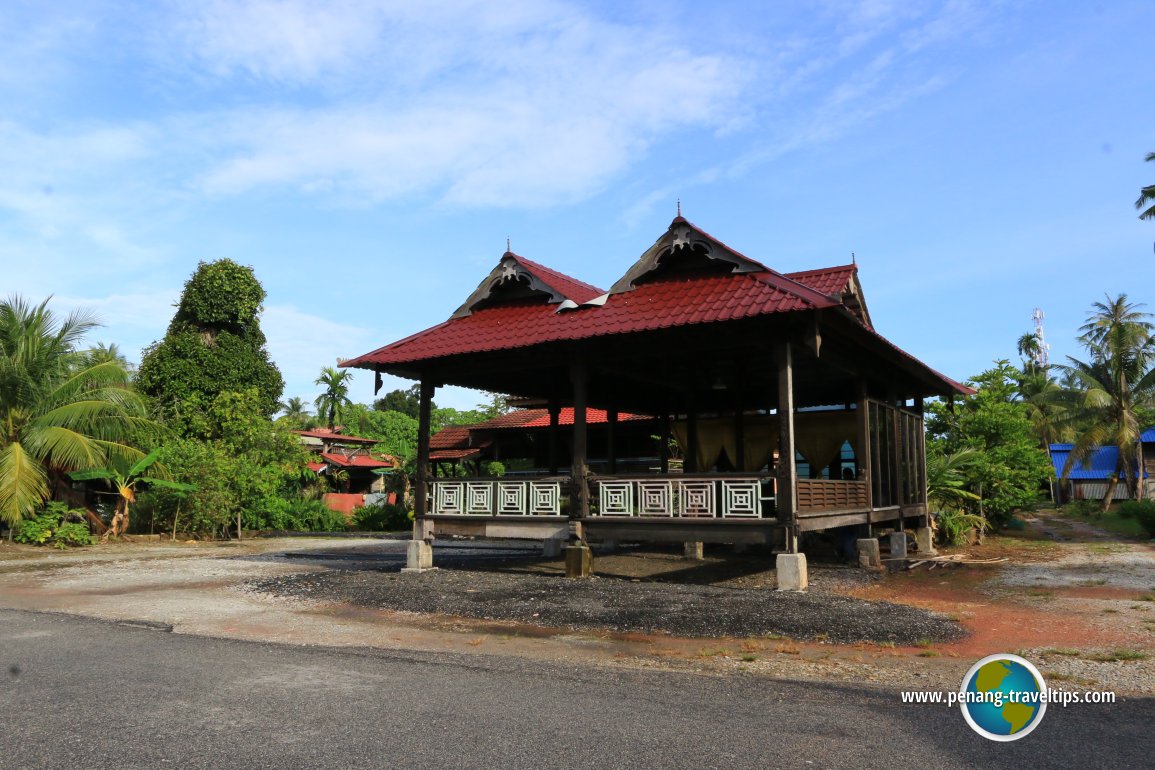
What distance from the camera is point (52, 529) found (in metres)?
22.7

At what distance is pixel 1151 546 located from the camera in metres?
22.6

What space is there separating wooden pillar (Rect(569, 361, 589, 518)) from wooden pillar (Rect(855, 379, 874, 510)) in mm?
5346

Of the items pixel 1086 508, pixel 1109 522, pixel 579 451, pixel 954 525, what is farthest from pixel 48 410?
pixel 1086 508

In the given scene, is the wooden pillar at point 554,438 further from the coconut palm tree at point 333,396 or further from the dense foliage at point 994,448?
the coconut palm tree at point 333,396

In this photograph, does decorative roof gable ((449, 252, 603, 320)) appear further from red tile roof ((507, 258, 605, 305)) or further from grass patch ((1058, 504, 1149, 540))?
grass patch ((1058, 504, 1149, 540))

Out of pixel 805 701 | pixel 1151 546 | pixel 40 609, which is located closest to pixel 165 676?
pixel 805 701

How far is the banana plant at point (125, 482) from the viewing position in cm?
2474

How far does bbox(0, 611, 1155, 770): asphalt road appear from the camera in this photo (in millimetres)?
4648

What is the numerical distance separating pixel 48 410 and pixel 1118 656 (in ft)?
80.5

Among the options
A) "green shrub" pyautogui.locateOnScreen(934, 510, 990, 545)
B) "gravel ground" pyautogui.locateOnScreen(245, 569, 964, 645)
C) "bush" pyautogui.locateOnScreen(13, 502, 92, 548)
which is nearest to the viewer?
"gravel ground" pyautogui.locateOnScreen(245, 569, 964, 645)

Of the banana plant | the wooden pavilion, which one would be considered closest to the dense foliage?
the wooden pavilion

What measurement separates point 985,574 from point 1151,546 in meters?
11.4

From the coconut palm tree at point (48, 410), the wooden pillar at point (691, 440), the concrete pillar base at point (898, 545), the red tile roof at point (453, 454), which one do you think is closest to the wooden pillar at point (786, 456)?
the wooden pillar at point (691, 440)

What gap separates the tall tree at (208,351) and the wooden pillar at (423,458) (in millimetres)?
17683
